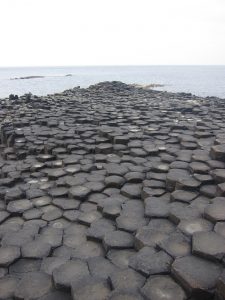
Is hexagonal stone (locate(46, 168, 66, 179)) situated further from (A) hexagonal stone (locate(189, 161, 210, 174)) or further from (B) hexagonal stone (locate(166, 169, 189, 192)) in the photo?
(A) hexagonal stone (locate(189, 161, 210, 174))

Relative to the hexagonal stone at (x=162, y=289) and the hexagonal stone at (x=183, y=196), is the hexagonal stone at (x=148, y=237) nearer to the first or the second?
the hexagonal stone at (x=162, y=289)

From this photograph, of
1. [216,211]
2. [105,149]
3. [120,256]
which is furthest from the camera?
[105,149]

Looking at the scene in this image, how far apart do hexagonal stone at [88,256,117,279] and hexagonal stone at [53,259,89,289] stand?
0.05 meters

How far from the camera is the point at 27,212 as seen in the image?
3.70 meters

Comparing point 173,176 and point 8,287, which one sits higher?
point 173,176

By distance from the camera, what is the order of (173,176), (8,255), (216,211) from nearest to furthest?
(8,255) < (216,211) < (173,176)

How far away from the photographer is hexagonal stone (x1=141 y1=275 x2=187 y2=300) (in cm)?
217

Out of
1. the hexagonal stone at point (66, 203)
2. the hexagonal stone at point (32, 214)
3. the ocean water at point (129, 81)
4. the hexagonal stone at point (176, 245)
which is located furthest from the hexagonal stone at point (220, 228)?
the ocean water at point (129, 81)

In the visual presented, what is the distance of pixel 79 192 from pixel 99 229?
90cm

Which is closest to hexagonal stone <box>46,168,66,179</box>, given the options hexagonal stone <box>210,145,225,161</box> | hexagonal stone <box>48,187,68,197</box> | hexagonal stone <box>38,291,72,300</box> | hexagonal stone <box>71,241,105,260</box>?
hexagonal stone <box>48,187,68,197</box>

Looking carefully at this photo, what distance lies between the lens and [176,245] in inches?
104

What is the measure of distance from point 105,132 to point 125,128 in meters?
0.66

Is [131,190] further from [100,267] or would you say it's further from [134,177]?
[100,267]

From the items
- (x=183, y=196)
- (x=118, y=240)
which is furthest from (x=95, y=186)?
(x=118, y=240)
